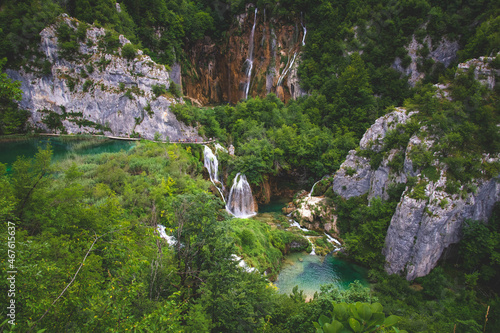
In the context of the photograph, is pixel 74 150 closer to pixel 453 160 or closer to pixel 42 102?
pixel 42 102

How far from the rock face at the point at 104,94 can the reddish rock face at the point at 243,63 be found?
457 inches

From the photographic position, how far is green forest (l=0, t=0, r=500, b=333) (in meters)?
4.61

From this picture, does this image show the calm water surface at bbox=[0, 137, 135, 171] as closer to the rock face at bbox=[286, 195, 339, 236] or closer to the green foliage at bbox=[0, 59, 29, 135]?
the green foliage at bbox=[0, 59, 29, 135]

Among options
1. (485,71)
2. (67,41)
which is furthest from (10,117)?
(485,71)

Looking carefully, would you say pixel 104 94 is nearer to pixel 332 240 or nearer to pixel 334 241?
pixel 332 240

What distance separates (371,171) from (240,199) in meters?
12.3

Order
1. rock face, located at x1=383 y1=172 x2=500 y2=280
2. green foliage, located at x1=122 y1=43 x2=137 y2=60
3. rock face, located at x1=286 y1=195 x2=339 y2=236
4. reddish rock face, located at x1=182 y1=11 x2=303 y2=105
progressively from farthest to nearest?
reddish rock face, located at x1=182 y1=11 x2=303 y2=105 < green foliage, located at x1=122 y1=43 x2=137 y2=60 < rock face, located at x1=286 y1=195 x2=339 y2=236 < rock face, located at x1=383 y1=172 x2=500 y2=280

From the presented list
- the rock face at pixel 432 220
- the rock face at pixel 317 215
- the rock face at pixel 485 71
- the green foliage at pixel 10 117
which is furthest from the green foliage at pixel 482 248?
the green foliage at pixel 10 117

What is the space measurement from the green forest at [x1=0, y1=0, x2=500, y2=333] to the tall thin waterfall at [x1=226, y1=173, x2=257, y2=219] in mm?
932

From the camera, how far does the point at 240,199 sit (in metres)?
24.9

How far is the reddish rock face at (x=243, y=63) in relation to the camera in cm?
4175

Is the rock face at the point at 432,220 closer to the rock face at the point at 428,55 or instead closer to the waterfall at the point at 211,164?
the waterfall at the point at 211,164

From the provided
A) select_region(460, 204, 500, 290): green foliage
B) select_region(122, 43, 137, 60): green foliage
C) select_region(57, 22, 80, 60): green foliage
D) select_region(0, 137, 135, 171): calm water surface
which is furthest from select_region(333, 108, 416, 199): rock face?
select_region(57, 22, 80, 60): green foliage

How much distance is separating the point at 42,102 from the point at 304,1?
40352 millimetres
